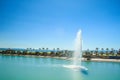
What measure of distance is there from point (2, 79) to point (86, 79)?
12428 millimetres

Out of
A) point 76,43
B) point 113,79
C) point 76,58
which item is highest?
point 76,43

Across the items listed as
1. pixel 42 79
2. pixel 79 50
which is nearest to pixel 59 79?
pixel 42 79

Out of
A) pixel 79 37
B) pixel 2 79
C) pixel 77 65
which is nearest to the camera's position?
pixel 2 79

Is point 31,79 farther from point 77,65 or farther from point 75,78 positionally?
point 77,65

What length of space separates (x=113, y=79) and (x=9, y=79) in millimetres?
16246

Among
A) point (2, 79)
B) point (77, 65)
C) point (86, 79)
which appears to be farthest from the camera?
point (77, 65)

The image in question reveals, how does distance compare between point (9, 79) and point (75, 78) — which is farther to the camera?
point (75, 78)

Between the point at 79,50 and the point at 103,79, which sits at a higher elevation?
the point at 79,50

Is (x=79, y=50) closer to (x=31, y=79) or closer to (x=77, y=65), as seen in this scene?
(x=77, y=65)

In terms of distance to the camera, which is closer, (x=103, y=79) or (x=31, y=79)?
(x=31, y=79)

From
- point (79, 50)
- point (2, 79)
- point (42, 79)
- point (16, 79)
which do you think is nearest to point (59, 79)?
point (42, 79)

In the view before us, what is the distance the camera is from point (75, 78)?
27.7 m

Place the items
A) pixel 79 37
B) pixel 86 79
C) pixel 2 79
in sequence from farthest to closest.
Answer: pixel 79 37 → pixel 86 79 → pixel 2 79

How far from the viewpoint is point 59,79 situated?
2575 cm
